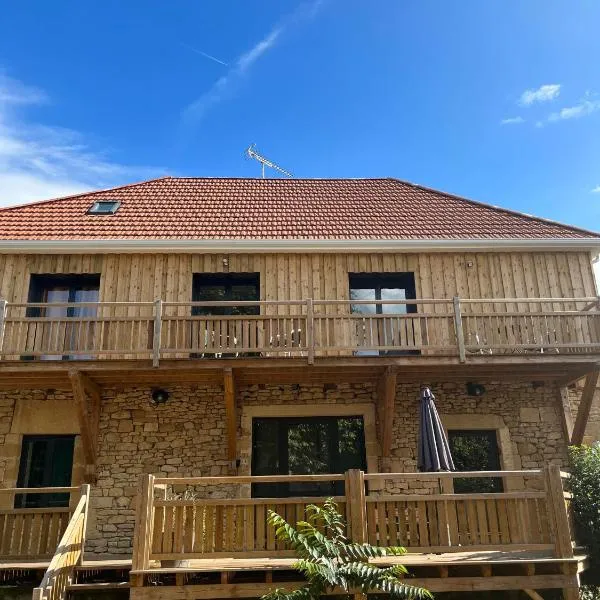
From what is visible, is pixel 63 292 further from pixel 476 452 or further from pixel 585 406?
pixel 585 406

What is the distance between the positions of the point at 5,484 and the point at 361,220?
8708 mm

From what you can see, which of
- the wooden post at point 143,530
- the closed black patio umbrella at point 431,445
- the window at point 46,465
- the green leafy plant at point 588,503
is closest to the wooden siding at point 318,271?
the window at point 46,465

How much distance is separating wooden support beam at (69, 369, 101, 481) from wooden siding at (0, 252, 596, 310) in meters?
1.96

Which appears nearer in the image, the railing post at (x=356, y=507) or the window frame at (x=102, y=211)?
the railing post at (x=356, y=507)

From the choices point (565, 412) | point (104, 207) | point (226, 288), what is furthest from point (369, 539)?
point (104, 207)

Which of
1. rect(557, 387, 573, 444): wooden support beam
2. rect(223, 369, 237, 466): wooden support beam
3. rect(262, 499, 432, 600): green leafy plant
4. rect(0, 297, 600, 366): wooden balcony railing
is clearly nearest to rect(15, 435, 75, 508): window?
rect(0, 297, 600, 366): wooden balcony railing

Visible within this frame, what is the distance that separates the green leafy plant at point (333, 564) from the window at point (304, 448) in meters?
4.12

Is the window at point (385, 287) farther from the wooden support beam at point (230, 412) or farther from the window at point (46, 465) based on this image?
the window at point (46, 465)

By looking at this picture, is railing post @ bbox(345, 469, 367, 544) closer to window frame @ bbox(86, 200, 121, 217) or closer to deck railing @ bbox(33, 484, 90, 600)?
deck railing @ bbox(33, 484, 90, 600)

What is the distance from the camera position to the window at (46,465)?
34.3ft

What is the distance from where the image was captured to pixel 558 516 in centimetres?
696

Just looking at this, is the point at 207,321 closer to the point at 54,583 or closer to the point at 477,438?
the point at 54,583

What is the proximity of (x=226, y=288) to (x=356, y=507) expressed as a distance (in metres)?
6.26

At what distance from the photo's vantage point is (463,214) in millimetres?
13555
